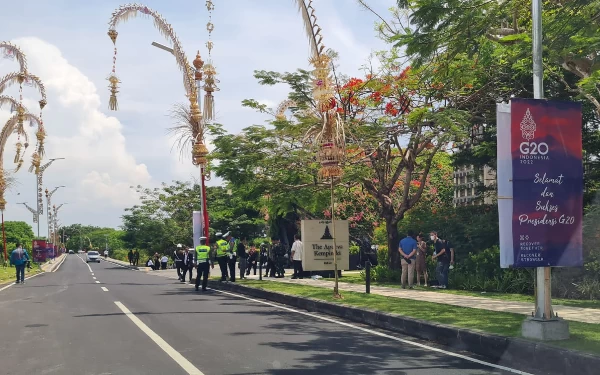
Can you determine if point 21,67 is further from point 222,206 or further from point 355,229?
point 222,206

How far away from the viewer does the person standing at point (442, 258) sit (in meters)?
18.4

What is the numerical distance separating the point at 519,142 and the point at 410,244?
10.1m

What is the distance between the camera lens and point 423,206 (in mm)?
27391

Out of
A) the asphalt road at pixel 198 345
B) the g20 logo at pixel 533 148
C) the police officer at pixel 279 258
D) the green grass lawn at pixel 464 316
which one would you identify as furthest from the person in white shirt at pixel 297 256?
the g20 logo at pixel 533 148

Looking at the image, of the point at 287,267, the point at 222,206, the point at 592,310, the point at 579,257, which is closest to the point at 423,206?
the point at 287,267

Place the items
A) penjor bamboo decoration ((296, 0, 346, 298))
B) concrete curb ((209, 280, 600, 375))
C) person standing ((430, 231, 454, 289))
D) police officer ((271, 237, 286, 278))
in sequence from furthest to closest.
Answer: police officer ((271, 237, 286, 278)) → person standing ((430, 231, 454, 289)) → penjor bamboo decoration ((296, 0, 346, 298)) → concrete curb ((209, 280, 600, 375))

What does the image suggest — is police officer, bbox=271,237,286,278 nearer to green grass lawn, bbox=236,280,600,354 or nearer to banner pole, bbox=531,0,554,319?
green grass lawn, bbox=236,280,600,354

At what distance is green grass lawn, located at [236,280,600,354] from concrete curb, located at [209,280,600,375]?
0.30 metres

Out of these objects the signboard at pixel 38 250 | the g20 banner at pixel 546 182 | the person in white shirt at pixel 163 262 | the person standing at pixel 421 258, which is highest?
the g20 banner at pixel 546 182

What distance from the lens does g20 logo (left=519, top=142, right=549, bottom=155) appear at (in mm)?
8852

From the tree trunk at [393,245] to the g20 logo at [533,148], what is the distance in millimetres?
13986

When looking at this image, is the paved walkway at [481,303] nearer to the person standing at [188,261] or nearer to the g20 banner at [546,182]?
the g20 banner at [546,182]

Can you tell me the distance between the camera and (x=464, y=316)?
1158 centimetres

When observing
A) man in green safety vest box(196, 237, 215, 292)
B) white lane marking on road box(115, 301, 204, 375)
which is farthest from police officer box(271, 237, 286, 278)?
white lane marking on road box(115, 301, 204, 375)
